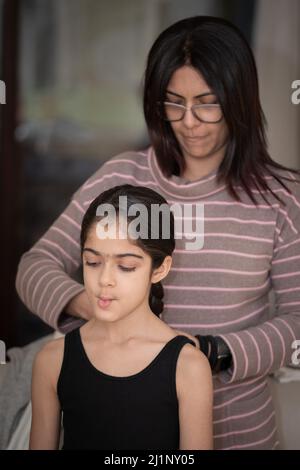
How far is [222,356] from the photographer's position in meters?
1.07

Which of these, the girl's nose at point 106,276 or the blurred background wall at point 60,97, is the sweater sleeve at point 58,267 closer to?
the girl's nose at point 106,276

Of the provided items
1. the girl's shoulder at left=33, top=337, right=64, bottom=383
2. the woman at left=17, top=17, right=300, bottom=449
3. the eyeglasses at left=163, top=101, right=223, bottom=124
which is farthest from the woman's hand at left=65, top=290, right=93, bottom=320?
the eyeglasses at left=163, top=101, right=223, bottom=124

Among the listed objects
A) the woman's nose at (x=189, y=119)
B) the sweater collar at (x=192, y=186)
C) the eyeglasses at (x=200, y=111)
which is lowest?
the sweater collar at (x=192, y=186)

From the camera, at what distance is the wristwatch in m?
1.07

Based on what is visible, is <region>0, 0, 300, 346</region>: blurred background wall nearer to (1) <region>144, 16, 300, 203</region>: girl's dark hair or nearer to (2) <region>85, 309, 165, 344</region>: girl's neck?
(1) <region>144, 16, 300, 203</region>: girl's dark hair

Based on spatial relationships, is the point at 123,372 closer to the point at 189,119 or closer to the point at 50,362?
the point at 50,362

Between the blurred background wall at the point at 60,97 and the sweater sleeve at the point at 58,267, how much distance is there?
2037 millimetres

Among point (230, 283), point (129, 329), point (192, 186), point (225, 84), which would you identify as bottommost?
point (129, 329)

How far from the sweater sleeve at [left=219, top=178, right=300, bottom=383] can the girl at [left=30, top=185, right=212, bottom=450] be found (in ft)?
0.48

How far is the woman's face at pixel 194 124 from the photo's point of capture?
1101 mm

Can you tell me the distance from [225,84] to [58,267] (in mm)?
428

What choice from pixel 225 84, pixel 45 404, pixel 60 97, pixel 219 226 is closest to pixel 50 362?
pixel 45 404

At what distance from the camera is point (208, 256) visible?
1.18 metres

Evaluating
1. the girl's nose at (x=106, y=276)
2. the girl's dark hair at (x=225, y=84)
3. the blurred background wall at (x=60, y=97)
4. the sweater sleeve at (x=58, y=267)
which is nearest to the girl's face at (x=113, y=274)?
the girl's nose at (x=106, y=276)
